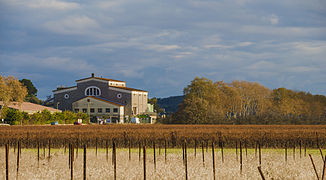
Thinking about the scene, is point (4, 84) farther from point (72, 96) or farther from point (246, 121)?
point (246, 121)

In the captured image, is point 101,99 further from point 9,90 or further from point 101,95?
point 9,90

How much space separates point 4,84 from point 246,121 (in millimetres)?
35701

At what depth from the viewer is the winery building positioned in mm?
82562

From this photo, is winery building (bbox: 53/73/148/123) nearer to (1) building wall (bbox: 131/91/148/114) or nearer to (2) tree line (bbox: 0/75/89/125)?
(1) building wall (bbox: 131/91/148/114)

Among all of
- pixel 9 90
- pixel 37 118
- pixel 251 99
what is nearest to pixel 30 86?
pixel 9 90

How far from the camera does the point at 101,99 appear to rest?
84.1 metres

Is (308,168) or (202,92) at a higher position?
(202,92)

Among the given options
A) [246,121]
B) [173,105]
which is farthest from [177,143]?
[173,105]

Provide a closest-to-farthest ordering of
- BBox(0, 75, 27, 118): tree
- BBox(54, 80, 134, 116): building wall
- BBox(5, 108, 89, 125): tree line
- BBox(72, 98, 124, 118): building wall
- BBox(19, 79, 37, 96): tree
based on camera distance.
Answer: BBox(5, 108, 89, 125): tree line
BBox(0, 75, 27, 118): tree
BBox(72, 98, 124, 118): building wall
BBox(54, 80, 134, 116): building wall
BBox(19, 79, 37, 96): tree

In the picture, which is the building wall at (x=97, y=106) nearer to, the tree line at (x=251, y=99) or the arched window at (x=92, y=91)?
the arched window at (x=92, y=91)

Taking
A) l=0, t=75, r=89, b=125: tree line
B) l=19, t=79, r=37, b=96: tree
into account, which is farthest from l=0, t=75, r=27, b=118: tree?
l=19, t=79, r=37, b=96: tree

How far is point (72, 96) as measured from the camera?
293 ft

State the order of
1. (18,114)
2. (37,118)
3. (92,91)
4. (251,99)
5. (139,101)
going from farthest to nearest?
1. (139,101)
2. (92,91)
3. (251,99)
4. (37,118)
5. (18,114)

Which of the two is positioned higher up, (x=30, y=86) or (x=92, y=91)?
(x=30, y=86)
